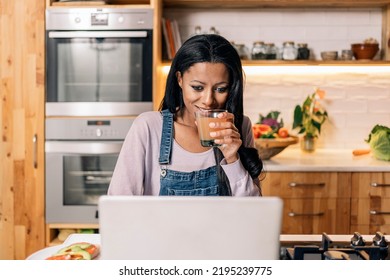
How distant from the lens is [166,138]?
164cm

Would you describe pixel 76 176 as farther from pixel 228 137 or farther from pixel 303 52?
pixel 228 137

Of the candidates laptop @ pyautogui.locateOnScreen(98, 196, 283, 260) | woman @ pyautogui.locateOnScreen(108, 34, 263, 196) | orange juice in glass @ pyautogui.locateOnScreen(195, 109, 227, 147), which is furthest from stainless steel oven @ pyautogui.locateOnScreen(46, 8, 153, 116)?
laptop @ pyautogui.locateOnScreen(98, 196, 283, 260)

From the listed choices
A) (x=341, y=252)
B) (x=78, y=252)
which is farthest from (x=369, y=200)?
(x=78, y=252)

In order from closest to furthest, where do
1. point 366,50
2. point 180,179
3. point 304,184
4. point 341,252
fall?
point 341,252, point 180,179, point 304,184, point 366,50

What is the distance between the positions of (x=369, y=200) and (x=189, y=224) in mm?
2227

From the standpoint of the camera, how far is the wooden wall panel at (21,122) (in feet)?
9.96

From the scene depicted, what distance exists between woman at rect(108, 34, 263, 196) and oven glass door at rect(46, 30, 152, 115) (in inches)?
55.6

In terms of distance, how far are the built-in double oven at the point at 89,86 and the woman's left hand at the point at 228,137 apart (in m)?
1.58

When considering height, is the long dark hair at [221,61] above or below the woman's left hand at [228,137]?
above

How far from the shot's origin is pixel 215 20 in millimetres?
3457

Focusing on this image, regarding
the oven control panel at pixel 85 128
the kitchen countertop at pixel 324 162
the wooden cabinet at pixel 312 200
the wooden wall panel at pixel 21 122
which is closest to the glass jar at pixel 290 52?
the kitchen countertop at pixel 324 162

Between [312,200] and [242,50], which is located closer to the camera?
[312,200]

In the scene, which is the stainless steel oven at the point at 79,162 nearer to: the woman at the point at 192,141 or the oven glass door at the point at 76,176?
the oven glass door at the point at 76,176
